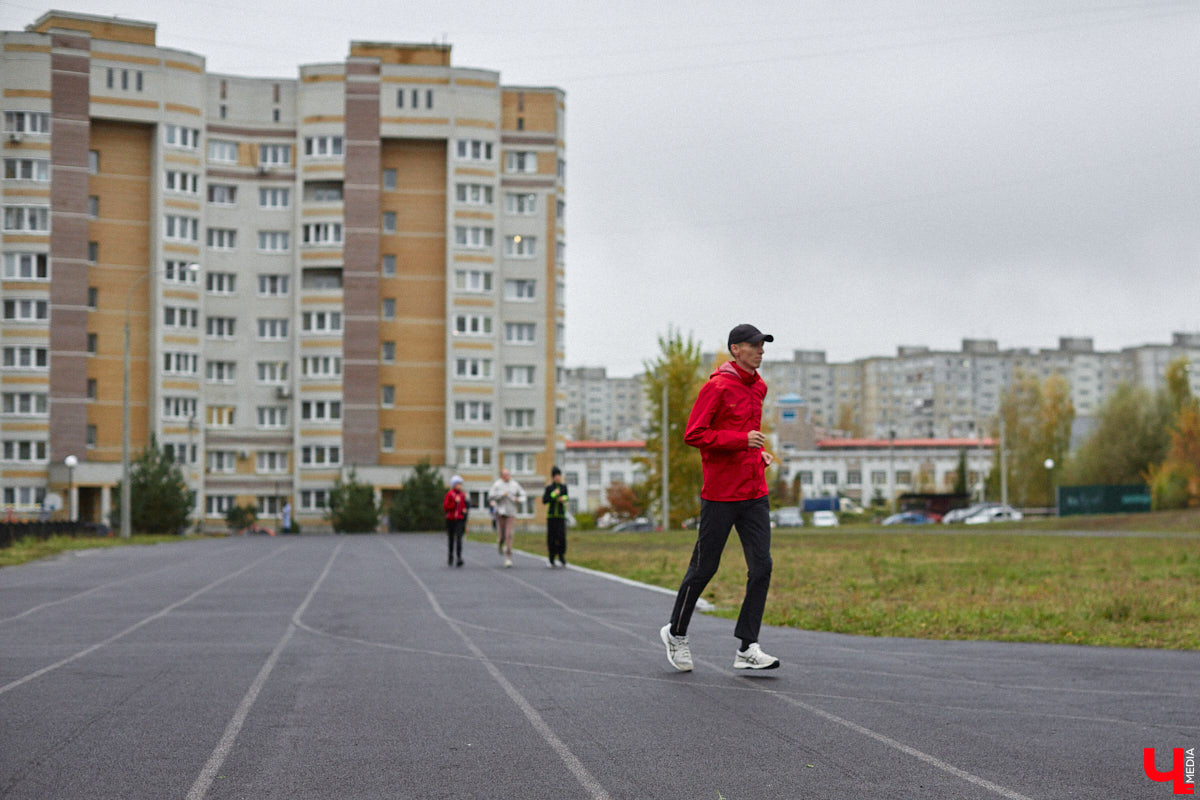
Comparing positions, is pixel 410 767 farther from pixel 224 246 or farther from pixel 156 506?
pixel 224 246

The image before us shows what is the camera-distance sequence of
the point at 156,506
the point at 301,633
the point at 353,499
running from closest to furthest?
1. the point at 301,633
2. the point at 156,506
3. the point at 353,499

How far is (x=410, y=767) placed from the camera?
234 inches

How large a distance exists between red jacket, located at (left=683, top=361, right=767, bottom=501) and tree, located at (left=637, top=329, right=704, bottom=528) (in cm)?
5289

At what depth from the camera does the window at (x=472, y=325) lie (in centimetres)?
8206

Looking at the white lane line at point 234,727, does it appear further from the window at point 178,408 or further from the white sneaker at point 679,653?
the window at point 178,408

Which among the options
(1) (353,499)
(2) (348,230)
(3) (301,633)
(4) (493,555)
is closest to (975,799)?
(3) (301,633)

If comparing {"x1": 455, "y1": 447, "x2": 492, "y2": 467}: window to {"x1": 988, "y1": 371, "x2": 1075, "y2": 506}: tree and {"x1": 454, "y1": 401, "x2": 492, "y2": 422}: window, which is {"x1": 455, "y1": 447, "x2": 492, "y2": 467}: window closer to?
{"x1": 454, "y1": 401, "x2": 492, "y2": 422}: window

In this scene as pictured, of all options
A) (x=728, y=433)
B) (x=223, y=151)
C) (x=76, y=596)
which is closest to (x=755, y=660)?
(x=728, y=433)

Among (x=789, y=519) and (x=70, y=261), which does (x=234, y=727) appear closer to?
(x=70, y=261)

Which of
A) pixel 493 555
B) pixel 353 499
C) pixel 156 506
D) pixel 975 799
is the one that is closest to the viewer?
pixel 975 799

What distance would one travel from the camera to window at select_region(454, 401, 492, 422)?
8219 centimetres

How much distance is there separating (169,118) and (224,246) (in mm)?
8563

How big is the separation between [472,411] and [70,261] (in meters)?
25.9

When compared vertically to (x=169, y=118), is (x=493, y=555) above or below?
below
